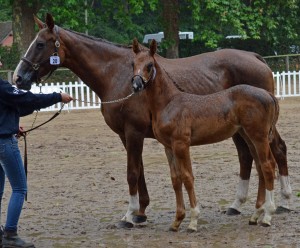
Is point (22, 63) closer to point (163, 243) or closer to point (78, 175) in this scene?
point (163, 243)

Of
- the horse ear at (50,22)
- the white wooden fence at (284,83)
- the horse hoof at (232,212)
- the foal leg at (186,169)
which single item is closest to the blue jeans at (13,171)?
the foal leg at (186,169)

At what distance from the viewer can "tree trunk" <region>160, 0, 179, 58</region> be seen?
35.0 metres

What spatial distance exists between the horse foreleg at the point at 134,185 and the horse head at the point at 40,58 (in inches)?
49.9

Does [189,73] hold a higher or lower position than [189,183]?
higher

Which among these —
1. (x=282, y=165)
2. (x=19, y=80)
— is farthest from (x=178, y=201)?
(x=19, y=80)

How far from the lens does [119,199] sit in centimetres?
1080

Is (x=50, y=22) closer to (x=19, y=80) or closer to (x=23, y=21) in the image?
(x=19, y=80)

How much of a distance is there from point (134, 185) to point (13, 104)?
2.08 metres

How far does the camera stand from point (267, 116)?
8.62 metres

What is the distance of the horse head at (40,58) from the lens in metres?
9.23

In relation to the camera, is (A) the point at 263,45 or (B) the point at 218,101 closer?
(B) the point at 218,101

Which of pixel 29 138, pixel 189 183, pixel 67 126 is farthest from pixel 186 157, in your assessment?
pixel 67 126

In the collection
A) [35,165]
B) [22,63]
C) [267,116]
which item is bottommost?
[35,165]

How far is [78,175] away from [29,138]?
6497 millimetres
